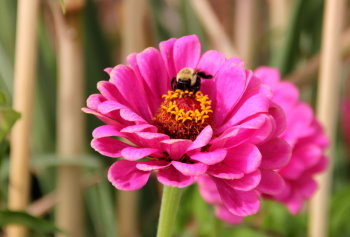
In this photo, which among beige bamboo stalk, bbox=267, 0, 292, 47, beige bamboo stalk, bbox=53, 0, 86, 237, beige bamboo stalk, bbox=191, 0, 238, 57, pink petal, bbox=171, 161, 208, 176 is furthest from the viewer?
beige bamboo stalk, bbox=267, 0, 292, 47

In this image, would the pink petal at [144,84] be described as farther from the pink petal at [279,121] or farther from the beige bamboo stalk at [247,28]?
the beige bamboo stalk at [247,28]

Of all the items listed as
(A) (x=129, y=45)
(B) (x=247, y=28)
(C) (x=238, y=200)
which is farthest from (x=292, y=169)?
(B) (x=247, y=28)

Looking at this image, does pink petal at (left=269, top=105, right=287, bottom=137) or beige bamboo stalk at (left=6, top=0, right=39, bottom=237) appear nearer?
pink petal at (left=269, top=105, right=287, bottom=137)

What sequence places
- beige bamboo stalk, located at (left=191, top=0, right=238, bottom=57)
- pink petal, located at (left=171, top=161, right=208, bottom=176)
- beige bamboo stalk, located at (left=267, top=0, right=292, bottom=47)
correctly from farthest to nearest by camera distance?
beige bamboo stalk, located at (left=267, top=0, right=292, bottom=47) < beige bamboo stalk, located at (left=191, top=0, right=238, bottom=57) < pink petal, located at (left=171, top=161, right=208, bottom=176)

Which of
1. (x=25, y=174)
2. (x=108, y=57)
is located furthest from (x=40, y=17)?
(x=25, y=174)

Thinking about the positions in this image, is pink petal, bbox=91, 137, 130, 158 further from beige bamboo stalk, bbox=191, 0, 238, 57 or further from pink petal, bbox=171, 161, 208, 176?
beige bamboo stalk, bbox=191, 0, 238, 57

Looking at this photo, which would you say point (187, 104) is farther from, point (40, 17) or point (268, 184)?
point (40, 17)

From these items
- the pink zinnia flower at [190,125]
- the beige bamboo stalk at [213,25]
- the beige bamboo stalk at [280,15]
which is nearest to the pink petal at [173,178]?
the pink zinnia flower at [190,125]

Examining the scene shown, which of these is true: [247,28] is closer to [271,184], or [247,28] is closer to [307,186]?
[307,186]

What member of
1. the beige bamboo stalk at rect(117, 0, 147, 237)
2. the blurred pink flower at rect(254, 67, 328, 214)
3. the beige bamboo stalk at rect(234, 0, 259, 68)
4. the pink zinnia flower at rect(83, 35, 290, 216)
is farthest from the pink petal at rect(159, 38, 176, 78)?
the beige bamboo stalk at rect(234, 0, 259, 68)
